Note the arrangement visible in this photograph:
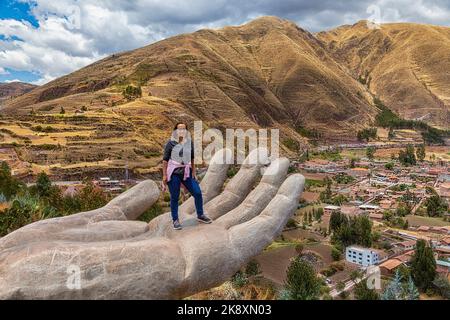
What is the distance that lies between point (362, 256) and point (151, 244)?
4212 cm

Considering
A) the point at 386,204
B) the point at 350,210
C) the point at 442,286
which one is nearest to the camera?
the point at 442,286

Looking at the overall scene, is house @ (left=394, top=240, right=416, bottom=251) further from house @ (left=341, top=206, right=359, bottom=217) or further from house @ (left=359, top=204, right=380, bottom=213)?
house @ (left=359, top=204, right=380, bottom=213)

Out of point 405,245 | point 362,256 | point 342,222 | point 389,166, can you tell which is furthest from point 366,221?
point 389,166

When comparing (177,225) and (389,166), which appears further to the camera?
(389,166)

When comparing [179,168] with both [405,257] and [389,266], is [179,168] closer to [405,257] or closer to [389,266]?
[389,266]

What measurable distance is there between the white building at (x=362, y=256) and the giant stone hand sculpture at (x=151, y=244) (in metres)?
38.7

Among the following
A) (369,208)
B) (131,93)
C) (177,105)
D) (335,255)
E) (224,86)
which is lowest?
(335,255)

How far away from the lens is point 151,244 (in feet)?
19.3

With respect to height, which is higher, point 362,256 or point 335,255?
point 362,256

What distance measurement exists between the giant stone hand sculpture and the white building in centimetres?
3866

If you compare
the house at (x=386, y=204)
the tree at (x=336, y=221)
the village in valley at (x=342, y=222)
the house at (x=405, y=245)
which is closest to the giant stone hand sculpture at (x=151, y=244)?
the village in valley at (x=342, y=222)

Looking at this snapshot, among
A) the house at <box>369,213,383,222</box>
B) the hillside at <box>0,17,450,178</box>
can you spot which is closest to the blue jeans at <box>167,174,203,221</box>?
the hillside at <box>0,17,450,178</box>

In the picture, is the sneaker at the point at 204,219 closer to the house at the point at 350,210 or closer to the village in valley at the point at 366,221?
the village in valley at the point at 366,221
